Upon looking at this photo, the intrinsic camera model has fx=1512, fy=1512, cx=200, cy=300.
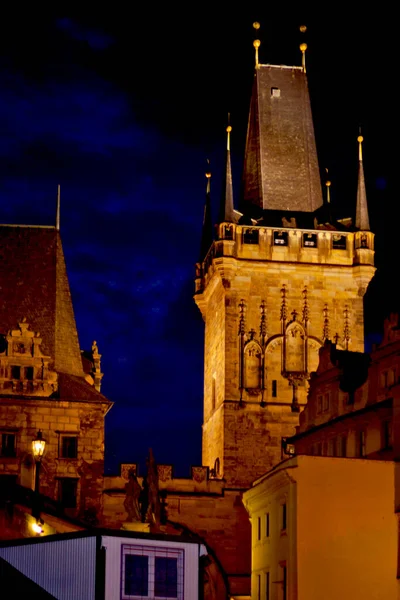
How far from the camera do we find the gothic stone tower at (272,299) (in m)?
64.4

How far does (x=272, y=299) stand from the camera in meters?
66.3

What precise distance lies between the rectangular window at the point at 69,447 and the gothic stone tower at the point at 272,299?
7801 mm

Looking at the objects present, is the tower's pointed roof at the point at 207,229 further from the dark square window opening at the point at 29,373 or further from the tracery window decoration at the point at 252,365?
the dark square window opening at the point at 29,373

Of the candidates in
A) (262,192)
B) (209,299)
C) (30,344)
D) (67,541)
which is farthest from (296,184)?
(67,541)

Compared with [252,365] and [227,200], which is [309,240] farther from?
[252,365]

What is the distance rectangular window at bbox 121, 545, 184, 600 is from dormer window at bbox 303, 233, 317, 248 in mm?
33169

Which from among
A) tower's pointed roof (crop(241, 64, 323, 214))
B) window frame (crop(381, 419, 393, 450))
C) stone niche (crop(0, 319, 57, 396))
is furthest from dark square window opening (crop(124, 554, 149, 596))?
tower's pointed roof (crop(241, 64, 323, 214))

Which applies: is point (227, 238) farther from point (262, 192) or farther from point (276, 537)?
point (276, 537)

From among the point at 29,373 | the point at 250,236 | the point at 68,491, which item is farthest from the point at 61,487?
the point at 250,236

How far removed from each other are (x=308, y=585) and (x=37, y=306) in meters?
21.2

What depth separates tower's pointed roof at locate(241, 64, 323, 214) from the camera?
6950 cm

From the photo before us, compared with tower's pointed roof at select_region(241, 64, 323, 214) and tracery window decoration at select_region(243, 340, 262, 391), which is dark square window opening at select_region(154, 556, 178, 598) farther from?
tower's pointed roof at select_region(241, 64, 323, 214)

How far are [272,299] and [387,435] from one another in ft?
55.7

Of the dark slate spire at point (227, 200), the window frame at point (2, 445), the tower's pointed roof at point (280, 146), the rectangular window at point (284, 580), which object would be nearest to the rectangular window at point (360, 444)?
the rectangular window at point (284, 580)
